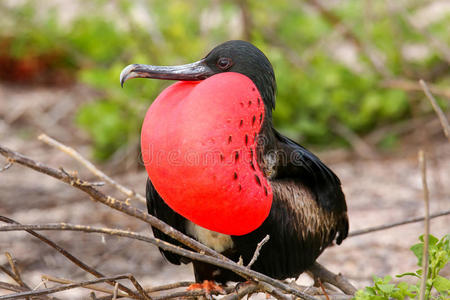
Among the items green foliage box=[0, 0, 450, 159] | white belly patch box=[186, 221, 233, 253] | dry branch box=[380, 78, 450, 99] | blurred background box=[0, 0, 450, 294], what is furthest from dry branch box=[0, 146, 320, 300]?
green foliage box=[0, 0, 450, 159]

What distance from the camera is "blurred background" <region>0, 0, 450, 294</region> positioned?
2744 mm

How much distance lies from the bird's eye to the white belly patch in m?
0.40

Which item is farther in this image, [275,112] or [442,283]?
[275,112]

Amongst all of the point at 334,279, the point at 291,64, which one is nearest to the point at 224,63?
the point at 334,279

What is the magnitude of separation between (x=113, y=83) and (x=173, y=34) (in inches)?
19.9

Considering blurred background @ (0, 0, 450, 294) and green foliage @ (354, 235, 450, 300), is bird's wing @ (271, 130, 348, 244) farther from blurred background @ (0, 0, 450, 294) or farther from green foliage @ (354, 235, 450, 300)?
blurred background @ (0, 0, 450, 294)

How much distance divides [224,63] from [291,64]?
2.58 meters

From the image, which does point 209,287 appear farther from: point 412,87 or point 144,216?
point 412,87

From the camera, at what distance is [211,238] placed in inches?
62.3

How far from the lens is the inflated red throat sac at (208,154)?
4.25ft

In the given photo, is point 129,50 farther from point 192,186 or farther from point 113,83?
point 192,186

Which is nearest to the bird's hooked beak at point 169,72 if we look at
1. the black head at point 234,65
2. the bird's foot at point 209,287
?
the black head at point 234,65

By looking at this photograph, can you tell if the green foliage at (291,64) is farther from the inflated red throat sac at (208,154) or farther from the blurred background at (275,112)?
the inflated red throat sac at (208,154)

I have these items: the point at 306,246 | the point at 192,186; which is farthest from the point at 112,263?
the point at 192,186
